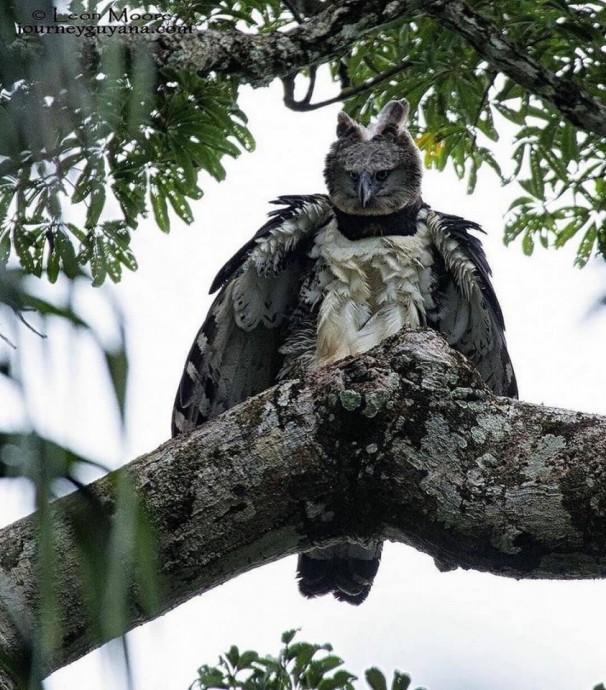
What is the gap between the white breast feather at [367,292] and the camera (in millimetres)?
5258

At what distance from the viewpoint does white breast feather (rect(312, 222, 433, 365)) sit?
5258 mm

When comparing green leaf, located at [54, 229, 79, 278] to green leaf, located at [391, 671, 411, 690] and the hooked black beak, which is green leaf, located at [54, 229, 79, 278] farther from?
the hooked black beak

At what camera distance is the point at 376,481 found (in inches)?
122

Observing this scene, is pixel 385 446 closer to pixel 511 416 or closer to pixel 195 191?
pixel 511 416

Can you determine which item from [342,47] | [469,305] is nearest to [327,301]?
[469,305]

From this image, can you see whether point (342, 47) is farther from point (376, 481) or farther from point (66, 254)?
point (66, 254)

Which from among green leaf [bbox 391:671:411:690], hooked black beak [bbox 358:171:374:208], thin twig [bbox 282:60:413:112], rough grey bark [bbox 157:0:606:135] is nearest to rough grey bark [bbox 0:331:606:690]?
green leaf [bbox 391:671:411:690]

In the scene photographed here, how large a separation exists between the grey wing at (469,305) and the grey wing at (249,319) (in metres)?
0.71

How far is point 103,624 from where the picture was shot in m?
1.21

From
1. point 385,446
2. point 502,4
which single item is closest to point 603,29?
point 502,4

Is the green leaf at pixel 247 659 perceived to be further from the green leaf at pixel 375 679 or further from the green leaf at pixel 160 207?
the green leaf at pixel 160 207

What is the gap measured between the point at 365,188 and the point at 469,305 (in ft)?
3.52

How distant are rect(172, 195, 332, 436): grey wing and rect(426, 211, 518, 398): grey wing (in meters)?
0.71

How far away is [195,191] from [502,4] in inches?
66.3
